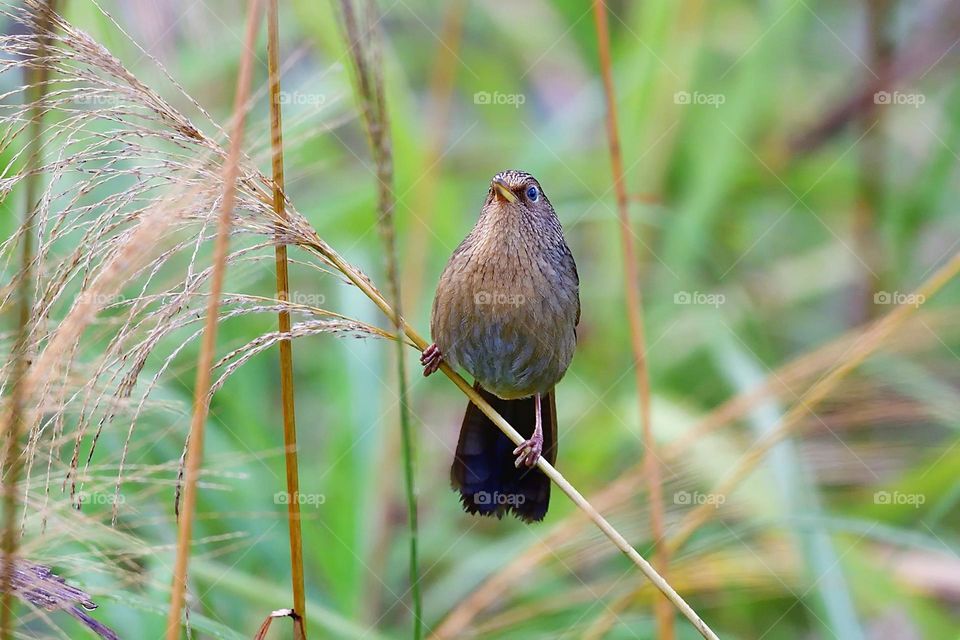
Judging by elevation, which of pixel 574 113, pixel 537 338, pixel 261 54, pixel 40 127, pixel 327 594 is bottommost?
pixel 327 594

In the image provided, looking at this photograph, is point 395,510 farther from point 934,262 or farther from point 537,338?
point 934,262

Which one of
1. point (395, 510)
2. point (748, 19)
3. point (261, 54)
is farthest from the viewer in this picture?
point (748, 19)

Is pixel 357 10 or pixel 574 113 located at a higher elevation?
pixel 574 113

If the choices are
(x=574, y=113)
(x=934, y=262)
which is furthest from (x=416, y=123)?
(x=934, y=262)

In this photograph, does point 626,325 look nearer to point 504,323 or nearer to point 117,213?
point 504,323

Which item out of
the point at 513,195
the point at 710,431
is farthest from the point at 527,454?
the point at 513,195

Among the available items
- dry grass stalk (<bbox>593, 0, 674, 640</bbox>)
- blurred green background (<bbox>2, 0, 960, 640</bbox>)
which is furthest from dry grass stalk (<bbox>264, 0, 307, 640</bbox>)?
dry grass stalk (<bbox>593, 0, 674, 640</bbox>)

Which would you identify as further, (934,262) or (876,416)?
(934,262)
